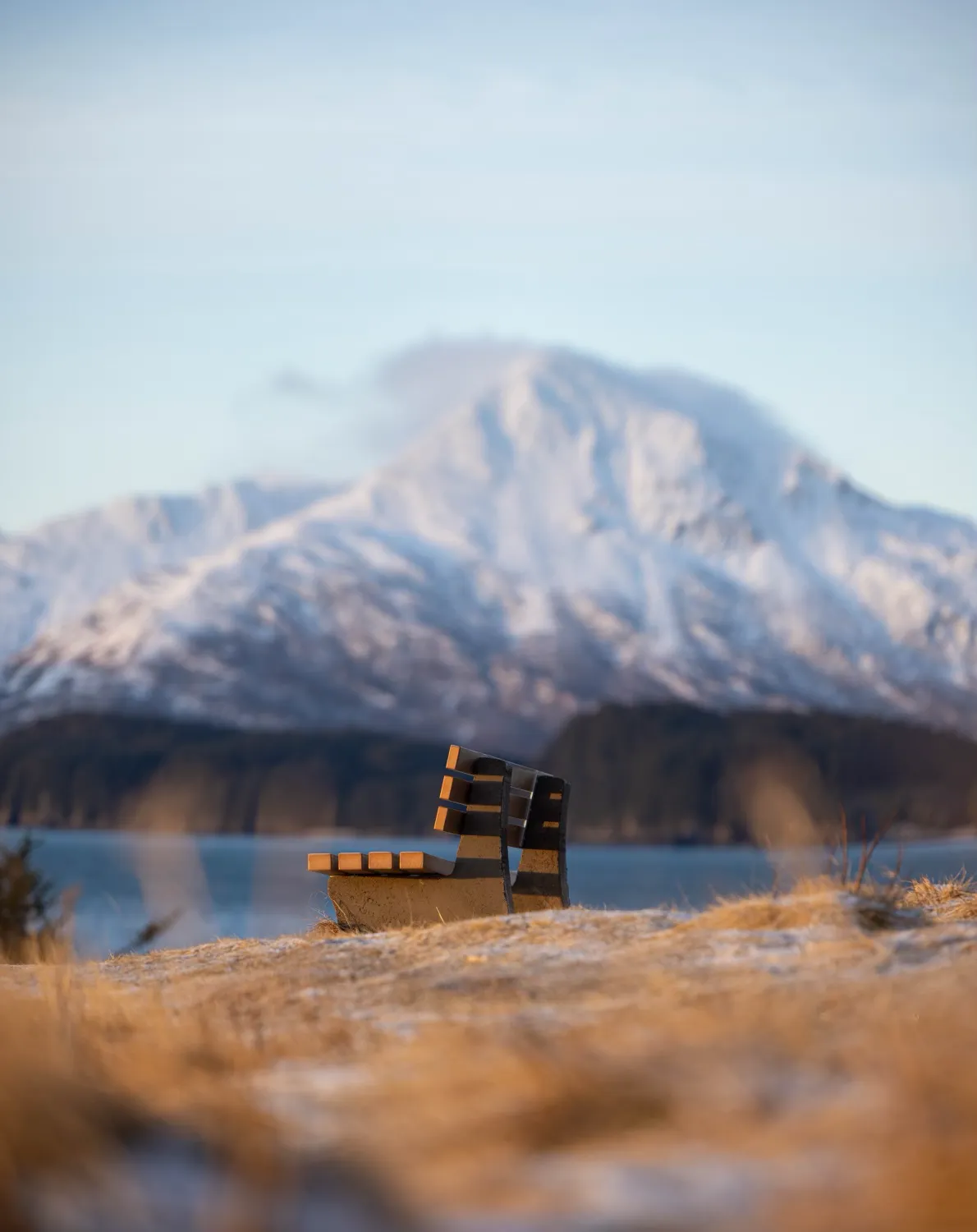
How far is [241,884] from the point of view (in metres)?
135

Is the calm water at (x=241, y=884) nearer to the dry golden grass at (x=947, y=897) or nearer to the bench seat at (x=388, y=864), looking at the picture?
the dry golden grass at (x=947, y=897)

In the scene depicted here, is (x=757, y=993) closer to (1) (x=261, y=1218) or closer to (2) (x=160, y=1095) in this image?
(2) (x=160, y=1095)

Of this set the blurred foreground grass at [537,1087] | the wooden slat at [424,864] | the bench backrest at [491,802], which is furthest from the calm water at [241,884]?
the wooden slat at [424,864]

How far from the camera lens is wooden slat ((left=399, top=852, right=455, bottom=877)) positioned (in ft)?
32.8

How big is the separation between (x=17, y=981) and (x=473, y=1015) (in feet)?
11.0

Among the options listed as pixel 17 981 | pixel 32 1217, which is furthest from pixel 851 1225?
pixel 17 981

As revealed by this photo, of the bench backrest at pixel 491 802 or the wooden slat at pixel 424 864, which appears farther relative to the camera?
the bench backrest at pixel 491 802

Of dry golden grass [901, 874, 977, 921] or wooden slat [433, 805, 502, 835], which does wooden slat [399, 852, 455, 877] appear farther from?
dry golden grass [901, 874, 977, 921]

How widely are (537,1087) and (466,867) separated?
5.45 metres

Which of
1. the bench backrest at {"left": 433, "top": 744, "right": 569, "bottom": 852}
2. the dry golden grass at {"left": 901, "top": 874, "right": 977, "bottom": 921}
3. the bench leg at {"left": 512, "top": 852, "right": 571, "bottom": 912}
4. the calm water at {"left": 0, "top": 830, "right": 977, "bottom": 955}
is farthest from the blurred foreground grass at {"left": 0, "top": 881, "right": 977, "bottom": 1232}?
the bench leg at {"left": 512, "top": 852, "right": 571, "bottom": 912}

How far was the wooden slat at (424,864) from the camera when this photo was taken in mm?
9984

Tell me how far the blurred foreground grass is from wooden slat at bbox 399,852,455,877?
242 centimetres

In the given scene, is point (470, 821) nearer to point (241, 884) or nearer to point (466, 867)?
point (466, 867)

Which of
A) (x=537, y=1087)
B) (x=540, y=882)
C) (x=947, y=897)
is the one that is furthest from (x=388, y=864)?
(x=537, y=1087)
